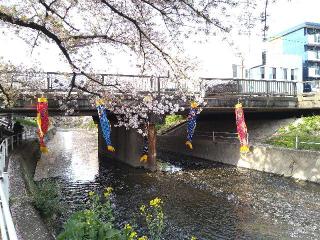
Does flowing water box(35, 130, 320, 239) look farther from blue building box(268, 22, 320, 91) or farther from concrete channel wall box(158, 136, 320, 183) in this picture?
blue building box(268, 22, 320, 91)

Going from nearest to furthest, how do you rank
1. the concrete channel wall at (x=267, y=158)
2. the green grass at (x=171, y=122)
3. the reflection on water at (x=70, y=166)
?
the concrete channel wall at (x=267, y=158)
the reflection on water at (x=70, y=166)
the green grass at (x=171, y=122)

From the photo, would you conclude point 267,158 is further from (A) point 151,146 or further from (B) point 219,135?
(B) point 219,135

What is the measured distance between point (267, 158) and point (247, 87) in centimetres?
590

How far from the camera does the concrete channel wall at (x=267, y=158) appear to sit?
20.8 m

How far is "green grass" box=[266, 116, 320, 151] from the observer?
24236 mm

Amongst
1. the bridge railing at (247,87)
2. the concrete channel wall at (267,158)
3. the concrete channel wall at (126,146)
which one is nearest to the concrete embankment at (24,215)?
the concrete channel wall at (126,146)

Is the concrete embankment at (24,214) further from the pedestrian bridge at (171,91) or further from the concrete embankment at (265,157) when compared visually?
the concrete embankment at (265,157)

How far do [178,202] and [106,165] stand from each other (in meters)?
13.6

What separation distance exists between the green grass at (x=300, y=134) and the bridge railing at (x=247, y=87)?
277cm

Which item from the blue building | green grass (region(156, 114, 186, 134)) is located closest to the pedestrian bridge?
green grass (region(156, 114, 186, 134))

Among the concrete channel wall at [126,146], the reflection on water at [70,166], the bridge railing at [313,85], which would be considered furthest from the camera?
the bridge railing at [313,85]

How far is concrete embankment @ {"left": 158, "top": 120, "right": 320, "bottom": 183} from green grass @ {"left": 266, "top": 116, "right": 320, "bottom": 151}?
1195mm

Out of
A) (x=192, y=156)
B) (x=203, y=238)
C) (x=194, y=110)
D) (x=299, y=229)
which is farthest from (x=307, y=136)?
(x=203, y=238)

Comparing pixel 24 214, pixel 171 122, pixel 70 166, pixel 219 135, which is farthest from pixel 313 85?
pixel 24 214
